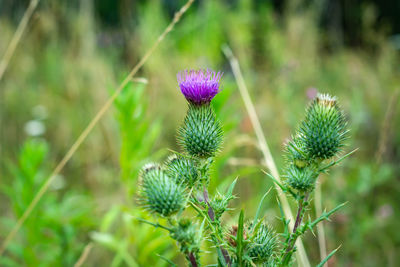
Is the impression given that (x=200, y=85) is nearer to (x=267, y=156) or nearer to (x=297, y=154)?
(x=297, y=154)

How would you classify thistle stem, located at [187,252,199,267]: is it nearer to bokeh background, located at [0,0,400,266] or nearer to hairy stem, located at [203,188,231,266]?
hairy stem, located at [203,188,231,266]

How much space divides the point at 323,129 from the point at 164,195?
0.49 meters

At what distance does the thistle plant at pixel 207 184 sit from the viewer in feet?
2.94

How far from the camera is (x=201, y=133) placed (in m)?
1.10

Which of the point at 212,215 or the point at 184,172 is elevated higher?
the point at 184,172

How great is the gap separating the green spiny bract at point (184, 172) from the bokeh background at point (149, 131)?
324mm

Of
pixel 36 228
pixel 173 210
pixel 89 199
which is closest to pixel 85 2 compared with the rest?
pixel 89 199

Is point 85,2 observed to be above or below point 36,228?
above

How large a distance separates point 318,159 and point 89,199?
1.98 m

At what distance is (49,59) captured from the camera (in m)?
6.24

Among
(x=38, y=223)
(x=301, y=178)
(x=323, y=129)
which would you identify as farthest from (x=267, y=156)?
(x=38, y=223)

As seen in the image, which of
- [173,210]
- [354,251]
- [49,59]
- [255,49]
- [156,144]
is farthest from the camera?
[255,49]

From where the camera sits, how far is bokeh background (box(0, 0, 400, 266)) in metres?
2.19

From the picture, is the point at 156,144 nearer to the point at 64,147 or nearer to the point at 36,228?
the point at 64,147
